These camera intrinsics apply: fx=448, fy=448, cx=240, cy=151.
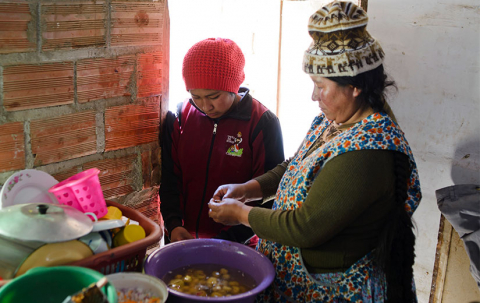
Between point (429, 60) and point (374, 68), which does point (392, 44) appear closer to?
point (429, 60)

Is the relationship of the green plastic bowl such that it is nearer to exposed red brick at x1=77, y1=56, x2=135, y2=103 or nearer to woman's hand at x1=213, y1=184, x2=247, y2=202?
woman's hand at x1=213, y1=184, x2=247, y2=202

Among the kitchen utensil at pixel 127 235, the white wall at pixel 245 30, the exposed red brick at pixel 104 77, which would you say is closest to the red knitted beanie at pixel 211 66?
the exposed red brick at pixel 104 77

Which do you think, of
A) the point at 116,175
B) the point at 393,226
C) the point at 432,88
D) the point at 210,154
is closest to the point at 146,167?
the point at 116,175

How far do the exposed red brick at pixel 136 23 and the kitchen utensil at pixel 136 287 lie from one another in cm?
108

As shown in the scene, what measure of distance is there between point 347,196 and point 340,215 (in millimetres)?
69

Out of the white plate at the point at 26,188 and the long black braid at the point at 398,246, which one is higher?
the white plate at the point at 26,188

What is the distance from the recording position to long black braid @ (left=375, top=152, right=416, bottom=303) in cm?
154

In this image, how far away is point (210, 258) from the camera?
70.3 inches

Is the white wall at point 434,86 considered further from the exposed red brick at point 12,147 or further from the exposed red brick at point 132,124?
the exposed red brick at point 12,147

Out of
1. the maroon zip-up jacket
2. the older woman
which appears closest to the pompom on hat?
the older woman

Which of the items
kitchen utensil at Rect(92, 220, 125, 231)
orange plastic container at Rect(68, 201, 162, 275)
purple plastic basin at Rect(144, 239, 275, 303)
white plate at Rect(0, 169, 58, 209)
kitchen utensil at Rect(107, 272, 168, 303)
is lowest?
purple plastic basin at Rect(144, 239, 275, 303)

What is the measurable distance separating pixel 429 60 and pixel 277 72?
1.32 m

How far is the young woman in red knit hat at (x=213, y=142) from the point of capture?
7.08 ft

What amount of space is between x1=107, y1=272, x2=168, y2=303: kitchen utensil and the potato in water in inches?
8.1
